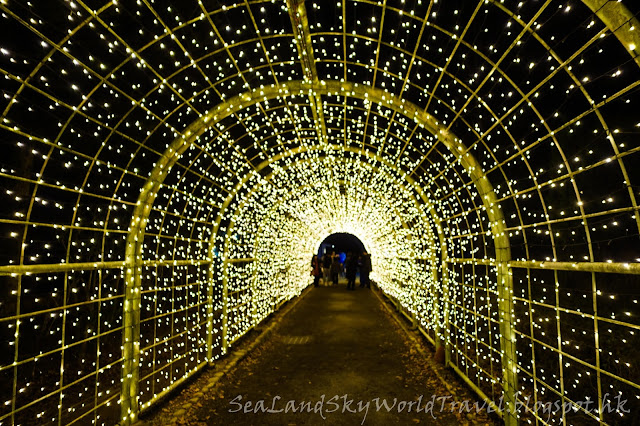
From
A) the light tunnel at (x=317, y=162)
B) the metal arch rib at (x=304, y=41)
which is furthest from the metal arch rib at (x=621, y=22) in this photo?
the metal arch rib at (x=304, y=41)

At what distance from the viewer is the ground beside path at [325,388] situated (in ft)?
14.6

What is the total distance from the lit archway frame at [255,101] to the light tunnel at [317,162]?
0.07 ft

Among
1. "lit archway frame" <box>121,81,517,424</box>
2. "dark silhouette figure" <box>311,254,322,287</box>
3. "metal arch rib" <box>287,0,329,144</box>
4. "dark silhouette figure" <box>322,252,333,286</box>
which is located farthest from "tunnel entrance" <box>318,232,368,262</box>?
"lit archway frame" <box>121,81,517,424</box>

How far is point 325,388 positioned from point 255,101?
13.3 ft

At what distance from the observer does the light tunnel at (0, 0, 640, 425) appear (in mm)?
3137

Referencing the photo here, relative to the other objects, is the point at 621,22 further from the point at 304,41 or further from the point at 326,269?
the point at 326,269

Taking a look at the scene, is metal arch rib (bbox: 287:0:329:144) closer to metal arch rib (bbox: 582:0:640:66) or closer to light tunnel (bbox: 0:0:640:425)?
light tunnel (bbox: 0:0:640:425)

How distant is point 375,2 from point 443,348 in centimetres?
523

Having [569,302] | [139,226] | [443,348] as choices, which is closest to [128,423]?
[139,226]

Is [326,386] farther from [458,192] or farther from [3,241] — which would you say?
[3,241]

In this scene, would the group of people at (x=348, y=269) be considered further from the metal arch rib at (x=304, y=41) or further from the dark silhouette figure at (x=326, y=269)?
the metal arch rib at (x=304, y=41)

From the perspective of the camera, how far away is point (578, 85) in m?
2.67

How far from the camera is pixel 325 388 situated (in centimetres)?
536

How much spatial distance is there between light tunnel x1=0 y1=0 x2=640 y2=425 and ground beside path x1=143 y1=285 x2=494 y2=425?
448 millimetres
